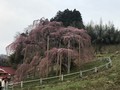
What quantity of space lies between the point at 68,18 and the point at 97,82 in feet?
82.6

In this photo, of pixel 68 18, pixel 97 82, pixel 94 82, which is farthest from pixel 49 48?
pixel 68 18

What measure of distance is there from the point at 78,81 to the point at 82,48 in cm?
707

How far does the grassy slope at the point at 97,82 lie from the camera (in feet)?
78.6

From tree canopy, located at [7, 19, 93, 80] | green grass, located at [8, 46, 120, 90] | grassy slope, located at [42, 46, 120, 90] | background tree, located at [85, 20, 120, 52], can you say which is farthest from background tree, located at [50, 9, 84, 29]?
grassy slope, located at [42, 46, 120, 90]

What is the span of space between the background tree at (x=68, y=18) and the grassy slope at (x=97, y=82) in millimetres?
20423

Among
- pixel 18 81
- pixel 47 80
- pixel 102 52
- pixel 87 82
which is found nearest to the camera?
pixel 87 82

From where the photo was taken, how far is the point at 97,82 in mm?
24922

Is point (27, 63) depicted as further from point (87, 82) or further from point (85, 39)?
point (87, 82)

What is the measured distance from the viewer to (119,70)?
90.8 feet

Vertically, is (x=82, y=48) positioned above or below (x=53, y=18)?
below

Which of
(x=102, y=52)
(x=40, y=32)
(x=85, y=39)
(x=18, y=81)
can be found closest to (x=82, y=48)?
(x=85, y=39)

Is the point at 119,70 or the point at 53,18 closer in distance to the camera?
the point at 119,70

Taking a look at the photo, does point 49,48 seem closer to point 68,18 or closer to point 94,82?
point 94,82

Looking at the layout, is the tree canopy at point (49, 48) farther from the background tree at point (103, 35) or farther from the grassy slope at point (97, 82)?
the background tree at point (103, 35)
